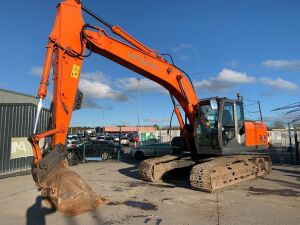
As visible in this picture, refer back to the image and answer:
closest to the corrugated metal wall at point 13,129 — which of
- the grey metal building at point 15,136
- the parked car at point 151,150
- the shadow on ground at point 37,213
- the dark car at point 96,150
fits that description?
the grey metal building at point 15,136

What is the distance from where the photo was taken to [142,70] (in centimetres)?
1141

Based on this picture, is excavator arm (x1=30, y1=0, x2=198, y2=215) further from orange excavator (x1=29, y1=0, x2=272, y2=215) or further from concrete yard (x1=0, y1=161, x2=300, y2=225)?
concrete yard (x1=0, y1=161, x2=300, y2=225)

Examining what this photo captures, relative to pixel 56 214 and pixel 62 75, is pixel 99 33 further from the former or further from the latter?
pixel 56 214

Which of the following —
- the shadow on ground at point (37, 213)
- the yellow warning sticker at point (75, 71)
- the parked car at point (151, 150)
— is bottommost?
the shadow on ground at point (37, 213)

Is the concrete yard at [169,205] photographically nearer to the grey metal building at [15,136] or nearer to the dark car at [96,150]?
the grey metal building at [15,136]

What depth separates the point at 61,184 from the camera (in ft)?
25.2

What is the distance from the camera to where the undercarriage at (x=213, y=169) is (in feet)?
34.9

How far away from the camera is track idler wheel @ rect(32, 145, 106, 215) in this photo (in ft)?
24.7


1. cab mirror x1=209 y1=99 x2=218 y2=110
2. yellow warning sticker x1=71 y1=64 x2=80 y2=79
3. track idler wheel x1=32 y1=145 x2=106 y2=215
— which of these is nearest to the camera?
track idler wheel x1=32 y1=145 x2=106 y2=215

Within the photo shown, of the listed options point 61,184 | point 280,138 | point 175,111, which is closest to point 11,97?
point 175,111

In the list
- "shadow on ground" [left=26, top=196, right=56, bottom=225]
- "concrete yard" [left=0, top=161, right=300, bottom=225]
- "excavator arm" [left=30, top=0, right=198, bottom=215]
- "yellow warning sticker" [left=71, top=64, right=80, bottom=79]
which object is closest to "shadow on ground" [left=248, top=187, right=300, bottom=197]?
"concrete yard" [left=0, top=161, right=300, bottom=225]

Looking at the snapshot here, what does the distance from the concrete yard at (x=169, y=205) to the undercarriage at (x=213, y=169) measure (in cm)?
29

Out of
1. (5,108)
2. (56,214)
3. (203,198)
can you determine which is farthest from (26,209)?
(5,108)

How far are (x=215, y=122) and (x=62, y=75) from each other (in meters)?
5.72
